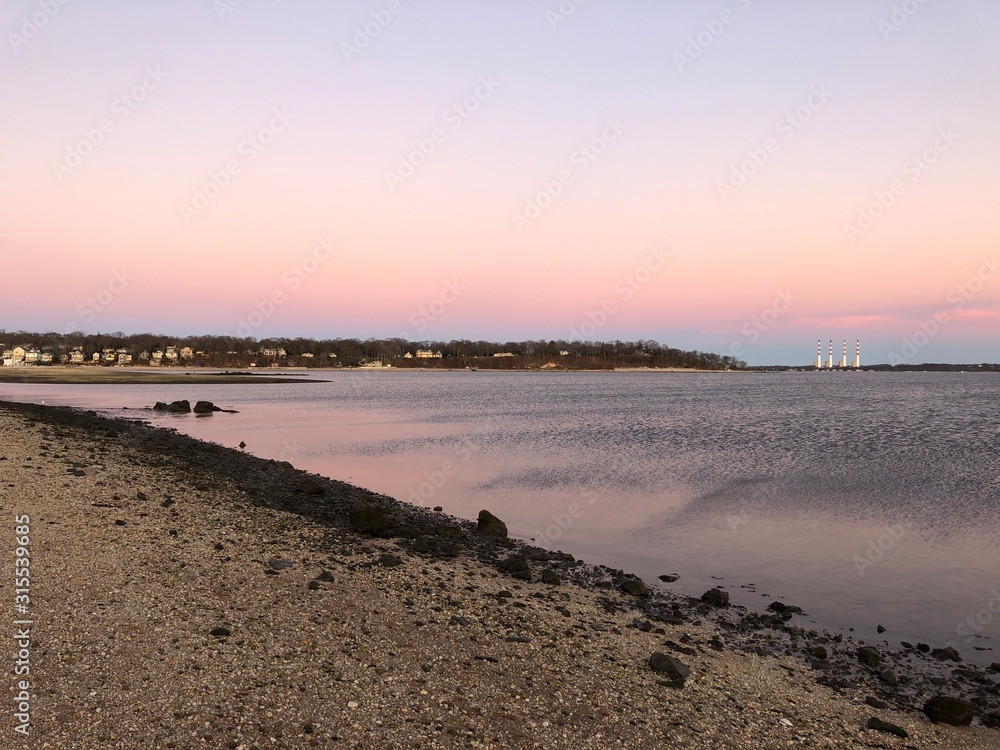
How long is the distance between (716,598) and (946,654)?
3.74 m

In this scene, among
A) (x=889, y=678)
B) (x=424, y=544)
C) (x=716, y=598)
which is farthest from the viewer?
(x=424, y=544)

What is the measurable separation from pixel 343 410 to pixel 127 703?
2385 inches

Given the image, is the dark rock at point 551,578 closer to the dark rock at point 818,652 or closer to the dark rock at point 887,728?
the dark rock at point 818,652

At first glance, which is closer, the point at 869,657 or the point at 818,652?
the point at 869,657

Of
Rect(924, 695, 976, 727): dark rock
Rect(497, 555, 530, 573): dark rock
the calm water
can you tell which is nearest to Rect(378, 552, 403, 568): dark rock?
Rect(497, 555, 530, 573): dark rock

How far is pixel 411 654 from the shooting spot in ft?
29.1

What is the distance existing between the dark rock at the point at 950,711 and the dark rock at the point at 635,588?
5.13 meters

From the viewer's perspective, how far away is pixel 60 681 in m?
7.18

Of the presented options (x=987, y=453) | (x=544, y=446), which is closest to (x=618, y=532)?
Answer: (x=544, y=446)

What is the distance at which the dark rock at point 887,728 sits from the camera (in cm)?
800

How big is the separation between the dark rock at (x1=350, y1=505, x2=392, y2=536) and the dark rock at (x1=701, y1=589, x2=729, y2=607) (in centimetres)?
753

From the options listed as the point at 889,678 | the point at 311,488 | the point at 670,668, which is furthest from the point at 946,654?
the point at 311,488

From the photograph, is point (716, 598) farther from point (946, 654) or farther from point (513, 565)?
point (513, 565)

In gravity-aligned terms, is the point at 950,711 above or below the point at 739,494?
above
